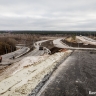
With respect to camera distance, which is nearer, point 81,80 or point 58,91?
point 58,91

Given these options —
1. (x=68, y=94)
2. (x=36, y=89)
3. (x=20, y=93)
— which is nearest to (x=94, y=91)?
(x=68, y=94)

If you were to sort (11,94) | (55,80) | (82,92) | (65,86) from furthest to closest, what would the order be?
(55,80) < (65,86) < (82,92) < (11,94)

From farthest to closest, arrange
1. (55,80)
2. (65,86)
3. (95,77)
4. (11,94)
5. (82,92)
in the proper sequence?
(95,77), (55,80), (65,86), (82,92), (11,94)

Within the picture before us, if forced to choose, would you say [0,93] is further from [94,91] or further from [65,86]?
[94,91]

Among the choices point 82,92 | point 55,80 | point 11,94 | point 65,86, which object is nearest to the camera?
point 11,94

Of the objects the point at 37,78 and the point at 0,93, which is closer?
the point at 0,93

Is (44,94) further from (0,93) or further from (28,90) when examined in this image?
(0,93)

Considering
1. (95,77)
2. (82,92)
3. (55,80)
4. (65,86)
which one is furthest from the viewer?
(95,77)

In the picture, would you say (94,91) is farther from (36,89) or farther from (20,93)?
(20,93)

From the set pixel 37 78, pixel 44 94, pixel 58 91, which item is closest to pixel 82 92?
pixel 58 91
